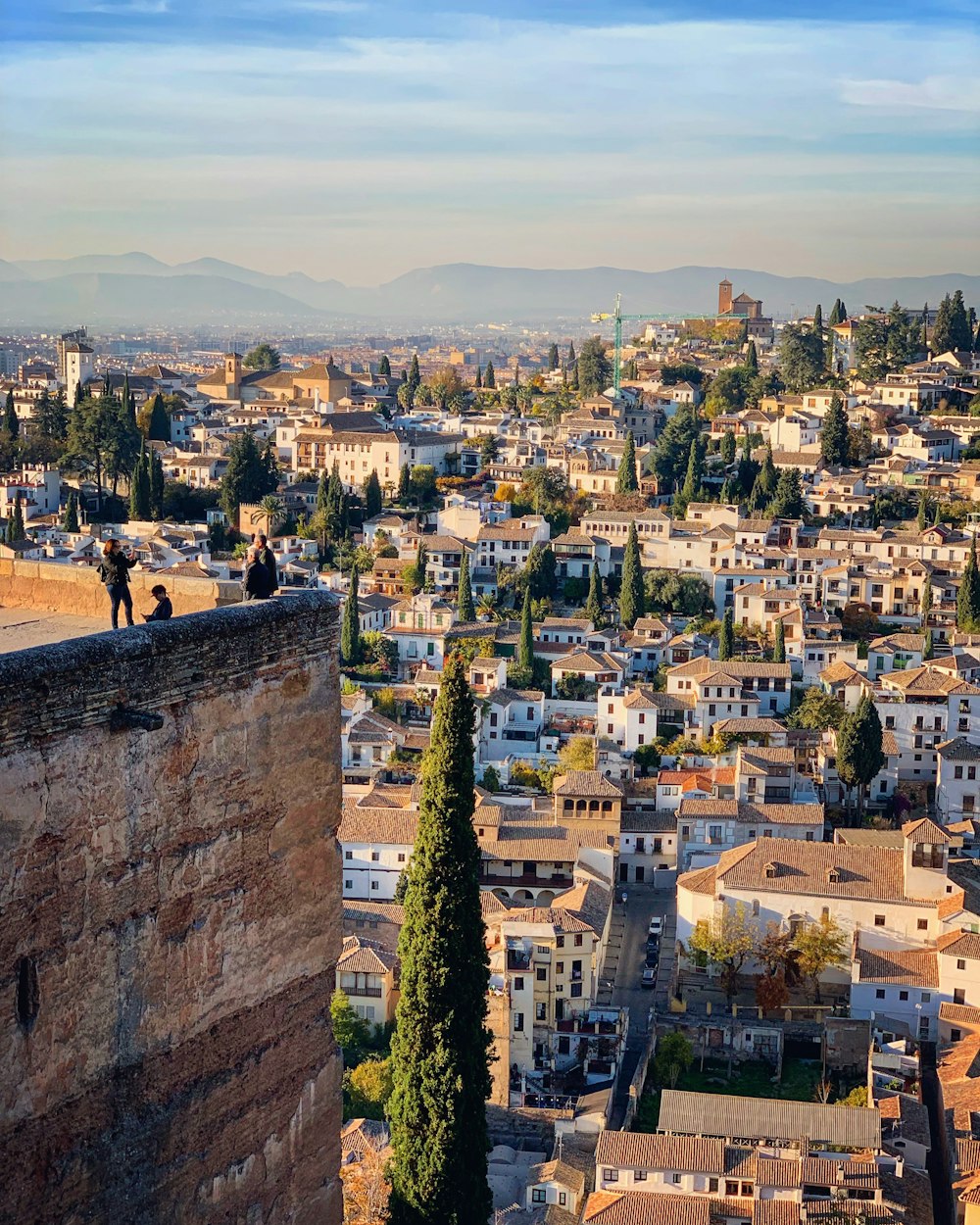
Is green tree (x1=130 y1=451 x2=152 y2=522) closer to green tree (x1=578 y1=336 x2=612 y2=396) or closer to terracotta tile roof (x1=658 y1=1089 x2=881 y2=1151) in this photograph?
green tree (x1=578 y1=336 x2=612 y2=396)

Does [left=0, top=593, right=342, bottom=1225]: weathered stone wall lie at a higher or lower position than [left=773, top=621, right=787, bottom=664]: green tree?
higher

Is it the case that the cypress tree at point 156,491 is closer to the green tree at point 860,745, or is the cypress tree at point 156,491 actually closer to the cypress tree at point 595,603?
the cypress tree at point 595,603

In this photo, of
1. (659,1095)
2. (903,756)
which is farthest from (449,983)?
(903,756)

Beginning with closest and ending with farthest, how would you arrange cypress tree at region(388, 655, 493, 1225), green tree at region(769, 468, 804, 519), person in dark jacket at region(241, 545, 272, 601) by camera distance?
person in dark jacket at region(241, 545, 272, 601)
cypress tree at region(388, 655, 493, 1225)
green tree at region(769, 468, 804, 519)

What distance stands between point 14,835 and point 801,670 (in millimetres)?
26176

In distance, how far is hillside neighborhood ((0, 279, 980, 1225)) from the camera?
1549 centimetres

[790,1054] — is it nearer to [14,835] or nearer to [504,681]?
[504,681]

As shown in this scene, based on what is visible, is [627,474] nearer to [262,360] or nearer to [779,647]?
[779,647]

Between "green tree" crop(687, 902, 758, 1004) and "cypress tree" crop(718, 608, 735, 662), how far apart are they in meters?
8.65

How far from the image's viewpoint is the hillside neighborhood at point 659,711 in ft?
50.8

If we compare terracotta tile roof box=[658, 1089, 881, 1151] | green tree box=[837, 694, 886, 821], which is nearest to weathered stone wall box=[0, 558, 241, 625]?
terracotta tile roof box=[658, 1089, 881, 1151]

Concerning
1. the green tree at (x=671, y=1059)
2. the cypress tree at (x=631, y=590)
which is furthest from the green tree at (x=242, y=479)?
the green tree at (x=671, y=1059)

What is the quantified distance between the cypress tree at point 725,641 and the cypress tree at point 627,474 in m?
7.82

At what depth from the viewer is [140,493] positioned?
35531 millimetres
